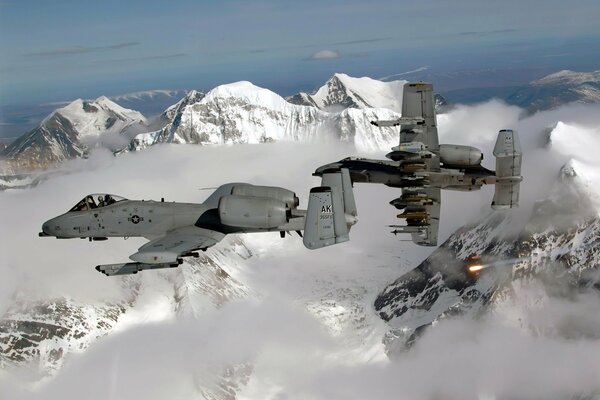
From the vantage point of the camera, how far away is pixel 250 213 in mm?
43719

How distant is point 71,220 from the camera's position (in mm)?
46531

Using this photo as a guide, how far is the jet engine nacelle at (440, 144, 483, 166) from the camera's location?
52031 millimetres

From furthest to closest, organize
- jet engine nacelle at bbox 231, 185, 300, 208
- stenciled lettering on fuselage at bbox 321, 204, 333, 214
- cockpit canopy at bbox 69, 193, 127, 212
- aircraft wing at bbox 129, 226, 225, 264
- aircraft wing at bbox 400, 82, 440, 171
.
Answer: aircraft wing at bbox 400, 82, 440, 171, cockpit canopy at bbox 69, 193, 127, 212, jet engine nacelle at bbox 231, 185, 300, 208, stenciled lettering on fuselage at bbox 321, 204, 333, 214, aircraft wing at bbox 129, 226, 225, 264

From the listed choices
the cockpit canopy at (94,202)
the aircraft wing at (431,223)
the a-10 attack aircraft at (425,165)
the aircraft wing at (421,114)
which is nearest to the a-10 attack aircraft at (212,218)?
the cockpit canopy at (94,202)

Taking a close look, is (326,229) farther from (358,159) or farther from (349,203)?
(358,159)

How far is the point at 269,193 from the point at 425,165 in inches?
601

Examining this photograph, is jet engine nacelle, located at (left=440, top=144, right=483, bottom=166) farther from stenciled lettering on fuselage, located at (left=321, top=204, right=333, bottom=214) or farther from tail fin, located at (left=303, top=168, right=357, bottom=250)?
stenciled lettering on fuselage, located at (left=321, top=204, right=333, bottom=214)

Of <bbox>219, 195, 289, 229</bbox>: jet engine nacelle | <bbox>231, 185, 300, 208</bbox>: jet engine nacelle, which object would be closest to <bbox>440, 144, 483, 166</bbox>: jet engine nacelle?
<bbox>231, 185, 300, 208</bbox>: jet engine nacelle

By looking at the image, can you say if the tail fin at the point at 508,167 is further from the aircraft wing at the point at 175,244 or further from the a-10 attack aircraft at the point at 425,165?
the aircraft wing at the point at 175,244

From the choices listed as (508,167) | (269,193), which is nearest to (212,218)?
(269,193)

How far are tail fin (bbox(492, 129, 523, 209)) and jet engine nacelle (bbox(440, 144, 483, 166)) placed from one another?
182 centimetres

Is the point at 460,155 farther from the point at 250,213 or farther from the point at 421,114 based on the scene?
the point at 250,213

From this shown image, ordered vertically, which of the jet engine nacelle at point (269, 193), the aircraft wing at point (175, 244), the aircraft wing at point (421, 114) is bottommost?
the aircraft wing at point (175, 244)

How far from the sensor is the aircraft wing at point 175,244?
127 feet
